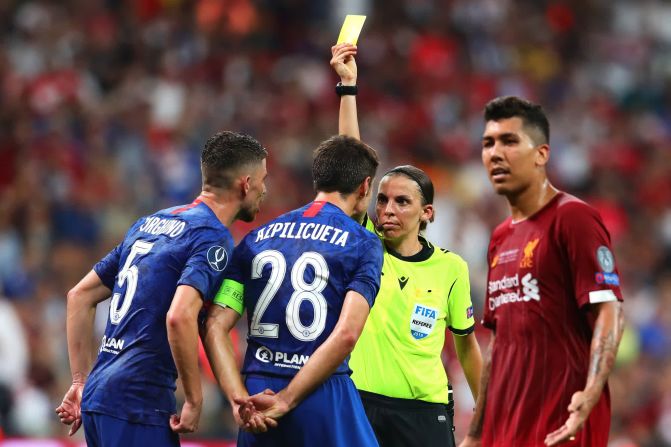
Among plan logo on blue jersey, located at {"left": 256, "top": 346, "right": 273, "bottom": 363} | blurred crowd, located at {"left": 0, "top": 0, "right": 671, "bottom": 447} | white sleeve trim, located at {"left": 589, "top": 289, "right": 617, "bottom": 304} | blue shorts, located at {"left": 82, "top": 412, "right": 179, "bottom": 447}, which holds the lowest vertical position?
blue shorts, located at {"left": 82, "top": 412, "right": 179, "bottom": 447}

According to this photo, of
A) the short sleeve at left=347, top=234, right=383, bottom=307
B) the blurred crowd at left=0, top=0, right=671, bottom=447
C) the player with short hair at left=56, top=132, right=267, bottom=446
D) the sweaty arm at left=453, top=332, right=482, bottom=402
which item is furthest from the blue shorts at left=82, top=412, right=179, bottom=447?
the blurred crowd at left=0, top=0, right=671, bottom=447

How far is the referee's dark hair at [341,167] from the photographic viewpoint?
5.69m

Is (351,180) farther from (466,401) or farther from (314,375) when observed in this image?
(466,401)

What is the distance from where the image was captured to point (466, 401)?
12.1 meters

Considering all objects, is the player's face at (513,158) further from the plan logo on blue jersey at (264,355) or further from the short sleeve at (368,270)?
the plan logo on blue jersey at (264,355)

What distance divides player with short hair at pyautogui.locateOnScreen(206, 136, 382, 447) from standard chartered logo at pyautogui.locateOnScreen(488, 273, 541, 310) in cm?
60

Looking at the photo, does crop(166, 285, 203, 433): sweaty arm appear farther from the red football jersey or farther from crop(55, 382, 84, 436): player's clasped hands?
the red football jersey

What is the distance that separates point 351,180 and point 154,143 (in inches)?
331

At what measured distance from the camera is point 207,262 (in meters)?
5.43

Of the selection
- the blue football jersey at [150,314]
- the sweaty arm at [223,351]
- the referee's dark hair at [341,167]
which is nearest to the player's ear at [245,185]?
the blue football jersey at [150,314]

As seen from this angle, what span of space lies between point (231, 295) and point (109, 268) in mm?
831

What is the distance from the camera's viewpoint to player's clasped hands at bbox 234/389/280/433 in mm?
5176

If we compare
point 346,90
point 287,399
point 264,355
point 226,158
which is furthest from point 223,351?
point 346,90

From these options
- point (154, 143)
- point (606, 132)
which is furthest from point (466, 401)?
point (606, 132)
